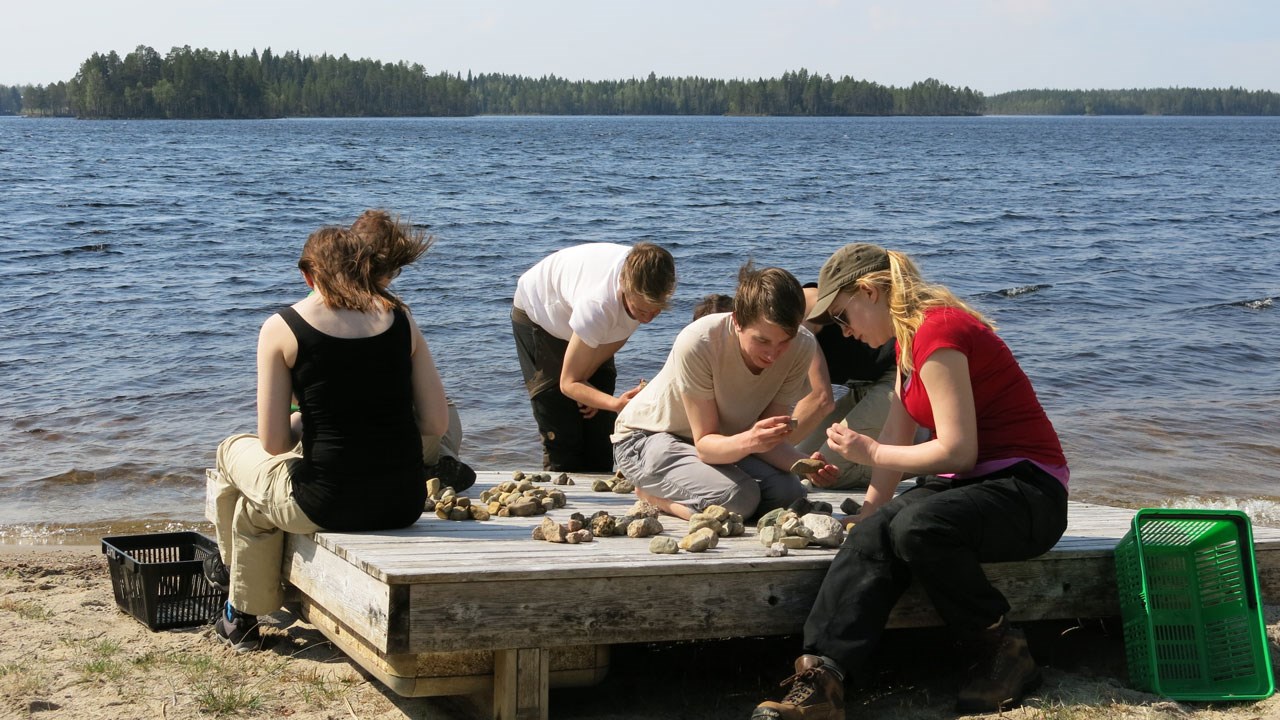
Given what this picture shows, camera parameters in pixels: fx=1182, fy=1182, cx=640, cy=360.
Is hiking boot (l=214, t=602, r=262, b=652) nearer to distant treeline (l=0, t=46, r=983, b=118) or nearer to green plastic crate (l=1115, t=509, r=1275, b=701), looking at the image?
green plastic crate (l=1115, t=509, r=1275, b=701)

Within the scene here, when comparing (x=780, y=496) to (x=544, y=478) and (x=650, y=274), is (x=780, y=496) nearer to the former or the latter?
(x=650, y=274)

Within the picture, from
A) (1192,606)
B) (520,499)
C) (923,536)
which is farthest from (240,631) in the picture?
(1192,606)

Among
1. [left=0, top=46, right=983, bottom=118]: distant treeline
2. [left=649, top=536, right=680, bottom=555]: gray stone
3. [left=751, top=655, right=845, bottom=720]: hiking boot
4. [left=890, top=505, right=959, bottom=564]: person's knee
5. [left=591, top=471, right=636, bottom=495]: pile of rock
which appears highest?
[left=0, top=46, right=983, bottom=118]: distant treeline

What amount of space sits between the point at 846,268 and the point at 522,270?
47.2ft

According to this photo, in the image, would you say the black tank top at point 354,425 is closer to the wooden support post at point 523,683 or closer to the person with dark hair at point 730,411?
the wooden support post at point 523,683

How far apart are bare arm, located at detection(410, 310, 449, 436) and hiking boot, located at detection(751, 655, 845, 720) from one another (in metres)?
1.68

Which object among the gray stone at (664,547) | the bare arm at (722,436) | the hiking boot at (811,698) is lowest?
the hiking boot at (811,698)

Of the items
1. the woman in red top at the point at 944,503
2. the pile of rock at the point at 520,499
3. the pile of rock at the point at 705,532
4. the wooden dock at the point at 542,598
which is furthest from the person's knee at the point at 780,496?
the pile of rock at the point at 520,499

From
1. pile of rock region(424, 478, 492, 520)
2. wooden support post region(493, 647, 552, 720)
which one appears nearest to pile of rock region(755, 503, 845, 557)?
wooden support post region(493, 647, 552, 720)

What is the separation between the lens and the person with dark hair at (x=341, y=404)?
4285 millimetres

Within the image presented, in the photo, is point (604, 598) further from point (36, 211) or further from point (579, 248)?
point (36, 211)

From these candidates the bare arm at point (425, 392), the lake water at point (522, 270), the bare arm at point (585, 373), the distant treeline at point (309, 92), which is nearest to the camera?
the bare arm at point (425, 392)

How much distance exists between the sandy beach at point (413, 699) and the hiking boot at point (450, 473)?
890 mm

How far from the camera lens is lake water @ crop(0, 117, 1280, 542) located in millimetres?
9195
